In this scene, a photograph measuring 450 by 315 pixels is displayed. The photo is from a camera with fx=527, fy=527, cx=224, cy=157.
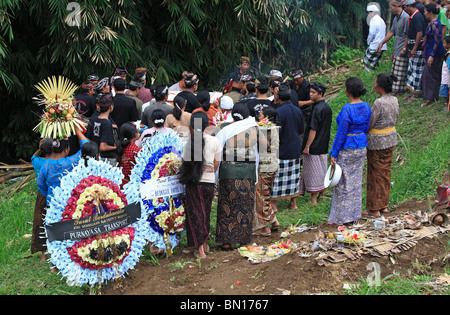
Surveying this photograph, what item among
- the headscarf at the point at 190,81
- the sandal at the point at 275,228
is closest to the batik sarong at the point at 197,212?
the sandal at the point at 275,228

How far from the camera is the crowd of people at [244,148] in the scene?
5.61 metres

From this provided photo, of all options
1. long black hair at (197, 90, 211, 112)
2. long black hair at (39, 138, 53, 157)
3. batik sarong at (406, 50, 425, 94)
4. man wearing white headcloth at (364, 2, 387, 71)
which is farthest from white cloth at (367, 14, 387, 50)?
long black hair at (39, 138, 53, 157)

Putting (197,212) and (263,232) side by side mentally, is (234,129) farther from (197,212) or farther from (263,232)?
(263,232)

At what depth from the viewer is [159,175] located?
5.59 m

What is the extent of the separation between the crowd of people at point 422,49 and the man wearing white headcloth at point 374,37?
0.83ft

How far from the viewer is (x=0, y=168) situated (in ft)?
31.8

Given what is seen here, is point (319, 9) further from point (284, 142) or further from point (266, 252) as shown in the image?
point (266, 252)

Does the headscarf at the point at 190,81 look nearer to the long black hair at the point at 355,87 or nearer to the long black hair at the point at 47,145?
the long black hair at the point at 355,87

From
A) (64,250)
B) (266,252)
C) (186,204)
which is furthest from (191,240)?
(64,250)

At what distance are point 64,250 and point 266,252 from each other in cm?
213

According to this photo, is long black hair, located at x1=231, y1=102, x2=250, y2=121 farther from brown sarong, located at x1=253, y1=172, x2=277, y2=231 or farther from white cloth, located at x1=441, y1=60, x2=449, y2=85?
white cloth, located at x1=441, y1=60, x2=449, y2=85

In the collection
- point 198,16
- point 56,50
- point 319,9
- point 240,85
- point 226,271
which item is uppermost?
point 319,9

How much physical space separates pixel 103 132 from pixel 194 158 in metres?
1.45

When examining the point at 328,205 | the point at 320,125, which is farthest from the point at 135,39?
the point at 328,205
